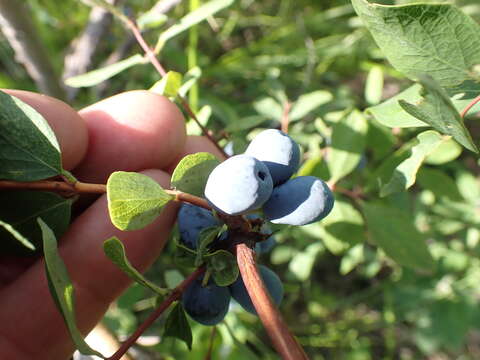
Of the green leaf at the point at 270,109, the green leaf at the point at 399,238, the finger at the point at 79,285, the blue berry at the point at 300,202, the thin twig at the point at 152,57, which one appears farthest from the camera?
the green leaf at the point at 270,109

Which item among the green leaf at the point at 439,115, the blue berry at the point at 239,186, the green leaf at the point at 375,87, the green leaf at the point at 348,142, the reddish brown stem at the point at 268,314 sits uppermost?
the blue berry at the point at 239,186

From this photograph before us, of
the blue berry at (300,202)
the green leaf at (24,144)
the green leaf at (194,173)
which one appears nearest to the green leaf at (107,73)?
the green leaf at (24,144)

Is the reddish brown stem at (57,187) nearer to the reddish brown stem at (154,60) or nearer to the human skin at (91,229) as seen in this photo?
the human skin at (91,229)

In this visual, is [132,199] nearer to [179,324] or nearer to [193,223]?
[193,223]

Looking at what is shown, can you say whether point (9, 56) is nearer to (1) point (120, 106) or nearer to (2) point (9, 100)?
(1) point (120, 106)

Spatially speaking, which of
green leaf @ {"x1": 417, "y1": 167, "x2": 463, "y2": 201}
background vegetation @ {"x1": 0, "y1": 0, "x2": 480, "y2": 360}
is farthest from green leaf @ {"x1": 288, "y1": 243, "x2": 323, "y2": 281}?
green leaf @ {"x1": 417, "y1": 167, "x2": 463, "y2": 201}

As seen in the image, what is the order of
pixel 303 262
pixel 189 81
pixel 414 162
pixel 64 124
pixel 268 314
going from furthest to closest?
pixel 303 262, pixel 189 81, pixel 64 124, pixel 414 162, pixel 268 314

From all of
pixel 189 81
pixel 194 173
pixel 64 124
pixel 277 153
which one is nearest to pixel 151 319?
pixel 194 173
